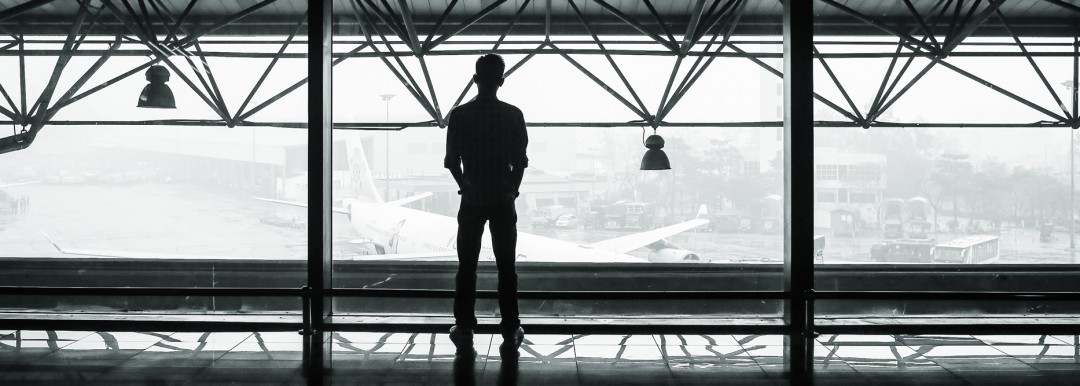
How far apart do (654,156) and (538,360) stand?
16.3ft

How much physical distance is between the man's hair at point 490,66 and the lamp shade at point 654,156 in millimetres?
4683

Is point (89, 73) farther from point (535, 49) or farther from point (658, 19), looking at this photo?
point (658, 19)

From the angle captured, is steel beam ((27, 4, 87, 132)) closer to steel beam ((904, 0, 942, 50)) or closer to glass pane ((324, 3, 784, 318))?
glass pane ((324, 3, 784, 318))

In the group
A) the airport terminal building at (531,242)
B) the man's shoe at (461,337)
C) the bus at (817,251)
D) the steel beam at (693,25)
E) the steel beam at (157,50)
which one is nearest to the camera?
the airport terminal building at (531,242)

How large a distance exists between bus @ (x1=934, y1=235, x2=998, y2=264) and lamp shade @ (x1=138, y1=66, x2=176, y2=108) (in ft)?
102

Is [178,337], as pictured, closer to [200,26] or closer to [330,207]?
[330,207]

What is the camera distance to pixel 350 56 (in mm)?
8320

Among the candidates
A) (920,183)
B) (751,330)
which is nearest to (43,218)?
(751,330)

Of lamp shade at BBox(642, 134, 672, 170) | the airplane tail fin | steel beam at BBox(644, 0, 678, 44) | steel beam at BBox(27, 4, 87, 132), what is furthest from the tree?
steel beam at BBox(27, 4, 87, 132)

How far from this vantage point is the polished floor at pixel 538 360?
2.69 metres

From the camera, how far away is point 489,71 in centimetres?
305

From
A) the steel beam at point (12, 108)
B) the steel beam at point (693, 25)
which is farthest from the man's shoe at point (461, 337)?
the steel beam at point (12, 108)

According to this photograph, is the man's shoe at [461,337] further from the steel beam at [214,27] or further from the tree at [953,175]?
the tree at [953,175]

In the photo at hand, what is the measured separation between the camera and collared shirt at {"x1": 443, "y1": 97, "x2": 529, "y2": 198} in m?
3.02
